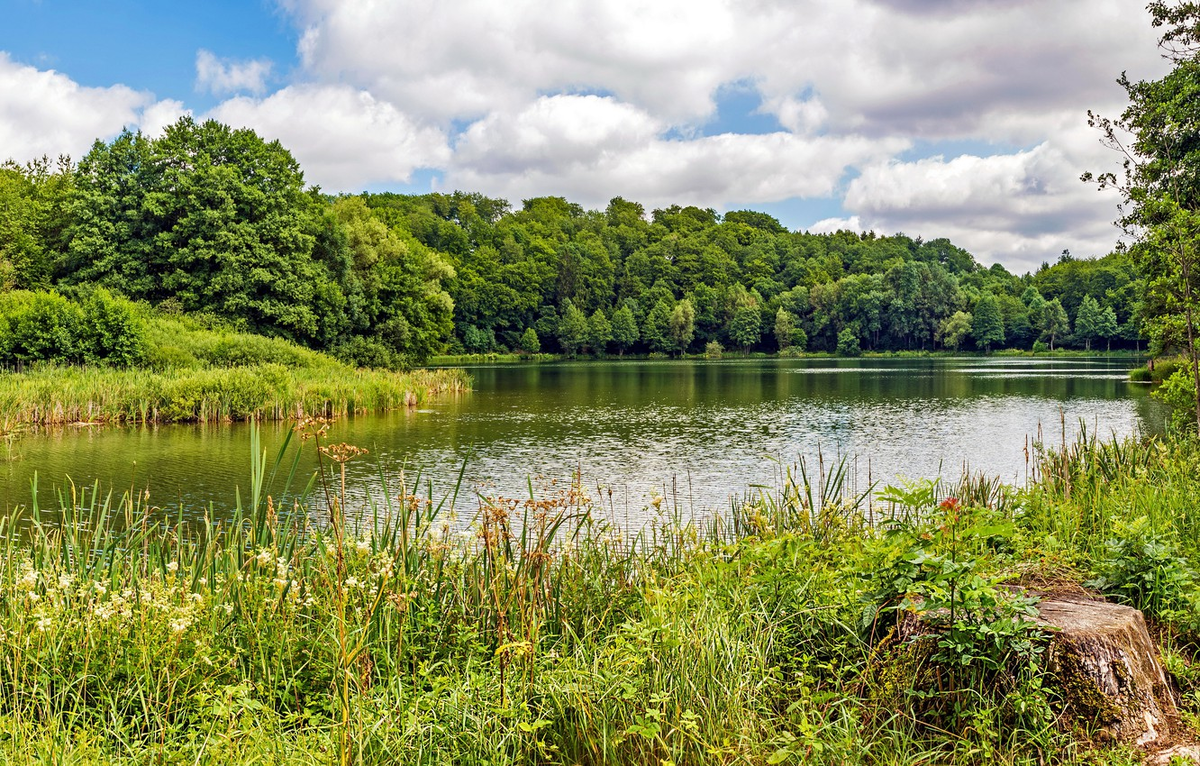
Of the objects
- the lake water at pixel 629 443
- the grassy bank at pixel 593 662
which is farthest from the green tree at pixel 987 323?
the grassy bank at pixel 593 662

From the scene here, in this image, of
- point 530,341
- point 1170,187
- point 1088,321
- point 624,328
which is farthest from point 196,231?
point 1088,321

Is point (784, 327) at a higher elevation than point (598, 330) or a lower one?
higher

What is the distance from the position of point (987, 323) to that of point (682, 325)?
4132 cm

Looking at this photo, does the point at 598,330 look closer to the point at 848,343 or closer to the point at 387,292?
the point at 848,343

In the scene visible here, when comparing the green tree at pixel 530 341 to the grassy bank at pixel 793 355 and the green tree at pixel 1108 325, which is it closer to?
the grassy bank at pixel 793 355

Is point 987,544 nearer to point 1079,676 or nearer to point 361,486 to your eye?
point 1079,676

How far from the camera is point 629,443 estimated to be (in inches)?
855

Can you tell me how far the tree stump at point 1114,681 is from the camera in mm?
3459

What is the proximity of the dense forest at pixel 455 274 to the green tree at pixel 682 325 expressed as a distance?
0.27 m

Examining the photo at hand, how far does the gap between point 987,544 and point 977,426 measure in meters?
21.0

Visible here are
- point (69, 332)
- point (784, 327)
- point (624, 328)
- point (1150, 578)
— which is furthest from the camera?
point (784, 327)

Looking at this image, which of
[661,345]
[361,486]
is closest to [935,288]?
[661,345]

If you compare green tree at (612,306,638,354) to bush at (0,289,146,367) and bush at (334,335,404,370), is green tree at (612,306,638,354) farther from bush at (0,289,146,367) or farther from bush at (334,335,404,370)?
bush at (0,289,146,367)

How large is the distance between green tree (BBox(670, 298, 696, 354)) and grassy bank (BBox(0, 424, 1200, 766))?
106 metres
